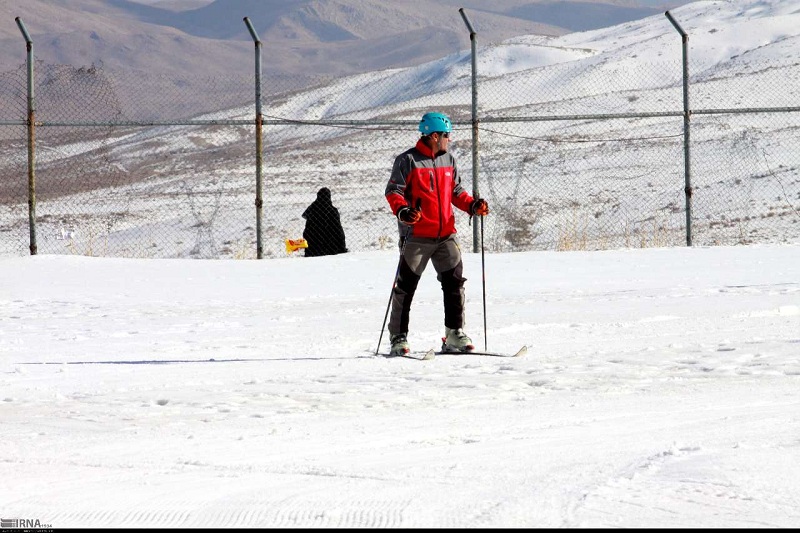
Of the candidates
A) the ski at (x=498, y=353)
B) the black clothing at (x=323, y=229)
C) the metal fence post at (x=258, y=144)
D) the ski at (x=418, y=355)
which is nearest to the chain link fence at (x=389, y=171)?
the metal fence post at (x=258, y=144)

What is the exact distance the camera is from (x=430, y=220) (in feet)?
28.0

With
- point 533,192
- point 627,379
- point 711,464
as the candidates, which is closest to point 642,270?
point 627,379

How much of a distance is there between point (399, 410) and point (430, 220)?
232cm

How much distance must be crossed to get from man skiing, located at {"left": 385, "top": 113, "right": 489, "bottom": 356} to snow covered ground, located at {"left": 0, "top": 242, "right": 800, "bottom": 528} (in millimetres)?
370

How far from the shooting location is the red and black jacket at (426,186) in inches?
334

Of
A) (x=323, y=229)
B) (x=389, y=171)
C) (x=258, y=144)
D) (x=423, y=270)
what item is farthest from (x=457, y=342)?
(x=389, y=171)

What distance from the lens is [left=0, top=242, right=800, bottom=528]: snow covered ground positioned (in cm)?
449

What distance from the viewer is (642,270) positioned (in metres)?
14.3

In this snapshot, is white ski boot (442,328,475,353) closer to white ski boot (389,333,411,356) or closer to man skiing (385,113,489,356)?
man skiing (385,113,489,356)

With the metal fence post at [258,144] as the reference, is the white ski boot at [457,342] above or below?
below

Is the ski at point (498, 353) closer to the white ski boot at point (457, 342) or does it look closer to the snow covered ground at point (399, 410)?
the white ski boot at point (457, 342)

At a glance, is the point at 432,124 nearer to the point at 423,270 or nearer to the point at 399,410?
the point at 423,270

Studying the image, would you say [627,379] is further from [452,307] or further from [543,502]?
[543,502]

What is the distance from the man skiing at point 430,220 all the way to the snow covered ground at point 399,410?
0.37 meters
